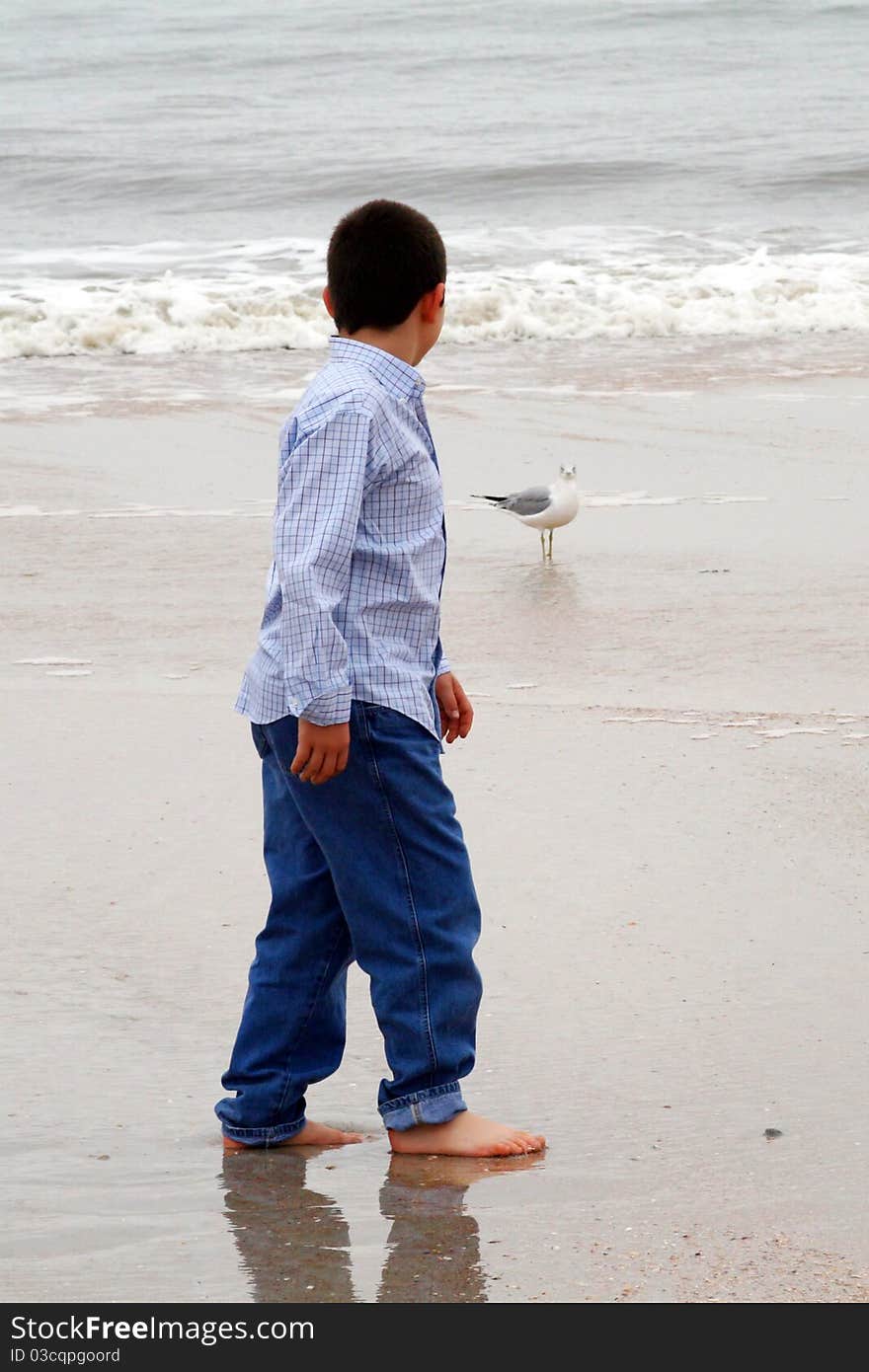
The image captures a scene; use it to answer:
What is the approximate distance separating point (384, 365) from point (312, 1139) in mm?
1179

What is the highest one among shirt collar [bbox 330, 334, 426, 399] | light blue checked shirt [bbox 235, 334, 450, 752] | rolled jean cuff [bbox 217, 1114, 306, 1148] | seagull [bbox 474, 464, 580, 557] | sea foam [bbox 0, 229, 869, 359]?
shirt collar [bbox 330, 334, 426, 399]

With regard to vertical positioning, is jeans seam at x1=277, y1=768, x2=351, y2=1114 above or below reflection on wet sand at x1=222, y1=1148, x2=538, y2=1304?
above

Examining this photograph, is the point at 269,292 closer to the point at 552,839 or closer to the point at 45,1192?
the point at 552,839

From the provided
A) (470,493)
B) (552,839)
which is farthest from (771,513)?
(552,839)

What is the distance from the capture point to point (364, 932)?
246cm

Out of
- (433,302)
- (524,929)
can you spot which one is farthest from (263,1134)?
(433,302)

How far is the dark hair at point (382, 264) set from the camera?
2416 millimetres

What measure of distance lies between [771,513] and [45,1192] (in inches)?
207

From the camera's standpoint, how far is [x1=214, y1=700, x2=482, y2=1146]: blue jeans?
2404 mm

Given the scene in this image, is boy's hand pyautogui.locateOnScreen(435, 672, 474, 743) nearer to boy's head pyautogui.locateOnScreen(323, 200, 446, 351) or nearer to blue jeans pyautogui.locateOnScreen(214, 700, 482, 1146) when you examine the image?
blue jeans pyautogui.locateOnScreen(214, 700, 482, 1146)

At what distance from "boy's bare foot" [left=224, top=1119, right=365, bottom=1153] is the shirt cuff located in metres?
0.69

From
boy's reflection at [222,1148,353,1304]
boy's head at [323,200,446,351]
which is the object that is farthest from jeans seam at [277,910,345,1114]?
boy's head at [323,200,446,351]

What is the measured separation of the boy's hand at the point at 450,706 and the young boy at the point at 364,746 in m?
0.04

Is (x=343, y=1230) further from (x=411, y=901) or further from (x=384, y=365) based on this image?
(x=384, y=365)
